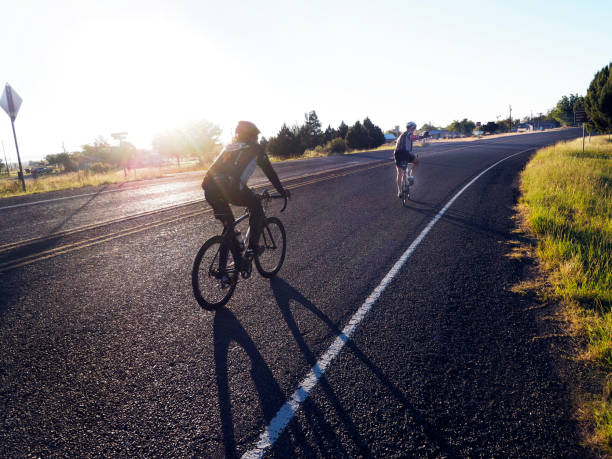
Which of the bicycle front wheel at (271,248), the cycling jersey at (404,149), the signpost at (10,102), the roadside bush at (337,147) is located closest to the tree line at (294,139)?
the roadside bush at (337,147)

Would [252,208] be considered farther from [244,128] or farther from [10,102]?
[10,102]

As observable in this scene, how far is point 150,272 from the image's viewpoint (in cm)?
519

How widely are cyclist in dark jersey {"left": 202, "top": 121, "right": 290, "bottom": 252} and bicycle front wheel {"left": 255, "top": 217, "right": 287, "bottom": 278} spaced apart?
776 millimetres

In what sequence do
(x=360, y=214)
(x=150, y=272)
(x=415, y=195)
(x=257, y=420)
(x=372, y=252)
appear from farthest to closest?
(x=415, y=195), (x=360, y=214), (x=372, y=252), (x=150, y=272), (x=257, y=420)

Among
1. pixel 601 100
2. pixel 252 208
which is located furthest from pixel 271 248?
pixel 601 100

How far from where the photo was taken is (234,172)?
419 centimetres

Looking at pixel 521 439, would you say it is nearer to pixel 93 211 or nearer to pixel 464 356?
pixel 464 356

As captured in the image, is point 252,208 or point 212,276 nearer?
point 212,276

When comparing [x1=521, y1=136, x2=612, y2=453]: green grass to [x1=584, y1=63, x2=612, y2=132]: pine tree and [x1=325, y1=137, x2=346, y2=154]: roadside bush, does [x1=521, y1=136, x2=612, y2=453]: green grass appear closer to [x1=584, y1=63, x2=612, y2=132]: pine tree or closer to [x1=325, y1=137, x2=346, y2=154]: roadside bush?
[x1=584, y1=63, x2=612, y2=132]: pine tree

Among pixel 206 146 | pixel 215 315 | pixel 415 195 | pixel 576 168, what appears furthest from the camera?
pixel 206 146

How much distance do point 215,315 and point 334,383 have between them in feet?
5.83

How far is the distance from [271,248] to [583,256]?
4.57 meters

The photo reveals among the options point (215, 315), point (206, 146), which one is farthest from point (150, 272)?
point (206, 146)

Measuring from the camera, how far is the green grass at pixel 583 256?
9.86ft
